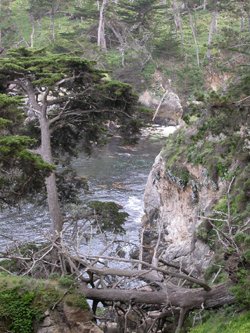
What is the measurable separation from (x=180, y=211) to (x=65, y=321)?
8352 mm

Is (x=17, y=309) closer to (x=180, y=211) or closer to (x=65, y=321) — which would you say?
(x=65, y=321)

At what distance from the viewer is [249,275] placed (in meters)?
5.86

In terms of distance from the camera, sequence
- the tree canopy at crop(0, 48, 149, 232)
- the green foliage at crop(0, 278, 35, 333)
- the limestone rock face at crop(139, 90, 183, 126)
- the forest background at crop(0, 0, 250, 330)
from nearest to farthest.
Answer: the green foliage at crop(0, 278, 35, 333) < the tree canopy at crop(0, 48, 149, 232) < the limestone rock face at crop(139, 90, 183, 126) < the forest background at crop(0, 0, 250, 330)

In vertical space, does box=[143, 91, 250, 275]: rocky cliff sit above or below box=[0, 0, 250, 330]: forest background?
below

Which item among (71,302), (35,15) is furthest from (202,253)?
(35,15)

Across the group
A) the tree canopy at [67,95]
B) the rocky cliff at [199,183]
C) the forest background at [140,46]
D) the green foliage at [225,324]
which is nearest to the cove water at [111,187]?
the tree canopy at [67,95]

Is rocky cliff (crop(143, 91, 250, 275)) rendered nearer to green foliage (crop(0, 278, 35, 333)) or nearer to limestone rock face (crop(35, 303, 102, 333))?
limestone rock face (crop(35, 303, 102, 333))

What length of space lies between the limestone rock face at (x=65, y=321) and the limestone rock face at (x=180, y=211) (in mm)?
3900

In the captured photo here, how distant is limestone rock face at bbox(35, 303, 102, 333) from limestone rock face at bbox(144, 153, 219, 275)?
12.8 feet

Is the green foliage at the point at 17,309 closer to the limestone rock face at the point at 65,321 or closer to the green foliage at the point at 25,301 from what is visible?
the green foliage at the point at 25,301

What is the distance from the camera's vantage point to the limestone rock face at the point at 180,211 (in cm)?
1019

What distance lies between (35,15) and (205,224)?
41841 millimetres

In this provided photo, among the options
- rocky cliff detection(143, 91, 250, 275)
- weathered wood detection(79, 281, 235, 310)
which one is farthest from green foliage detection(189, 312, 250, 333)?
rocky cliff detection(143, 91, 250, 275)

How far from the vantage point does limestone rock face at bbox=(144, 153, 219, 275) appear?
10188 mm
